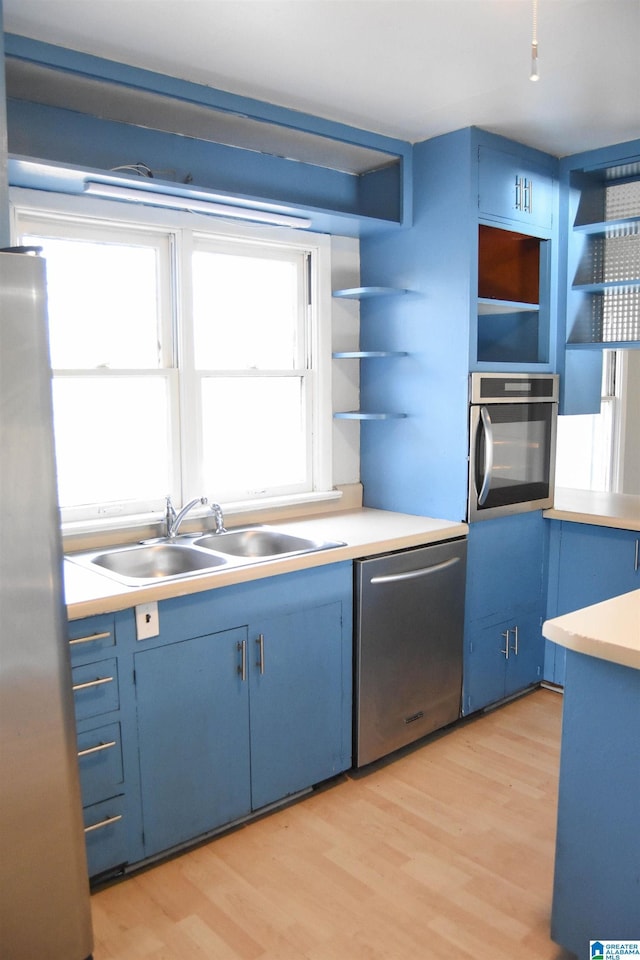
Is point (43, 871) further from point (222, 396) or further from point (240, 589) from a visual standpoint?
point (222, 396)

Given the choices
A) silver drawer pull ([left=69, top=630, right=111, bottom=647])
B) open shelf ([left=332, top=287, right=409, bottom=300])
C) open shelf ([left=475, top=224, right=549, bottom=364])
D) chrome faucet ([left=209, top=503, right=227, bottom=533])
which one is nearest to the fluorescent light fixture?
open shelf ([left=332, top=287, right=409, bottom=300])

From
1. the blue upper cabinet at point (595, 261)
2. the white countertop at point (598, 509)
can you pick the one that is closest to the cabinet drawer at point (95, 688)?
the white countertop at point (598, 509)

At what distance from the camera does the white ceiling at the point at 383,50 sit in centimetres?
211

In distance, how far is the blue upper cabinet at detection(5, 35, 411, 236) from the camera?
2.39m

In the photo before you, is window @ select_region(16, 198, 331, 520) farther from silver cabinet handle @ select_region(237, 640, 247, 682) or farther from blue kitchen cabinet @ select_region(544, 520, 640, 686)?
blue kitchen cabinet @ select_region(544, 520, 640, 686)

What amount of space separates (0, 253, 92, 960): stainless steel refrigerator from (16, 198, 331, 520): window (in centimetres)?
96

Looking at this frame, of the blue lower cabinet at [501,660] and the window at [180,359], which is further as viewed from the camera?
the blue lower cabinet at [501,660]

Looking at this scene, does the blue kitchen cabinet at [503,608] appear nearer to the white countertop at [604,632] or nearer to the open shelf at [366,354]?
the open shelf at [366,354]

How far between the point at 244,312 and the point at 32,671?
1971mm

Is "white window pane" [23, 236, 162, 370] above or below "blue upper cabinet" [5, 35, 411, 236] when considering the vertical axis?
below

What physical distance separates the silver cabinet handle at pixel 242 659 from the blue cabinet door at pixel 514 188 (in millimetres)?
1989

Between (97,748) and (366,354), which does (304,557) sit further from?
(366,354)

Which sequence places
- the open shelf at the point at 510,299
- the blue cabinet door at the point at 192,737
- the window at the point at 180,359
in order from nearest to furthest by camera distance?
1. the blue cabinet door at the point at 192,737
2. the window at the point at 180,359
3. the open shelf at the point at 510,299

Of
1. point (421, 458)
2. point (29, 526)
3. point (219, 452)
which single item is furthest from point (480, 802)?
point (29, 526)
